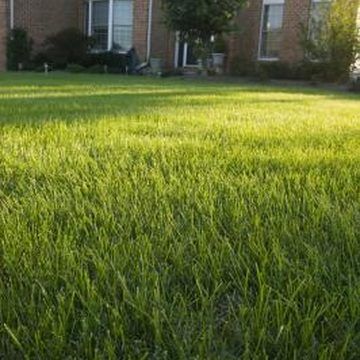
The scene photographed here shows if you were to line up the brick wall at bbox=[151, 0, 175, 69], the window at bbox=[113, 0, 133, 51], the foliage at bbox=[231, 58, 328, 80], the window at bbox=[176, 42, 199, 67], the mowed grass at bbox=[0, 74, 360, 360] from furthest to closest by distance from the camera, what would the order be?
1. the window at bbox=[113, 0, 133, 51]
2. the brick wall at bbox=[151, 0, 175, 69]
3. the window at bbox=[176, 42, 199, 67]
4. the foliage at bbox=[231, 58, 328, 80]
5. the mowed grass at bbox=[0, 74, 360, 360]

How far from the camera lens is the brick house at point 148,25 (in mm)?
17594

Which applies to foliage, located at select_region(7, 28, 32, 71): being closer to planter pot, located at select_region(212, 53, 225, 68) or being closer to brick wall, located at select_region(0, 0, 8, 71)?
brick wall, located at select_region(0, 0, 8, 71)

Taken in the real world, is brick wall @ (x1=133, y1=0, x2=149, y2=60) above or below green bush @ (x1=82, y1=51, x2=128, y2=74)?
above

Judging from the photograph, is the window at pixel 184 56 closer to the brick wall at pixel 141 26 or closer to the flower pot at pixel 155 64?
the flower pot at pixel 155 64

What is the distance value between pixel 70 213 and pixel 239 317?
897mm

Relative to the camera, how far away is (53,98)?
278 inches

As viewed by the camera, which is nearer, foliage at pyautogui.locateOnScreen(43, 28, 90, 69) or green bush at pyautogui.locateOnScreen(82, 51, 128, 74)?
green bush at pyautogui.locateOnScreen(82, 51, 128, 74)

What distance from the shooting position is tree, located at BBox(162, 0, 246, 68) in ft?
54.2

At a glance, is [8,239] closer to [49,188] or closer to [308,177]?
[49,188]

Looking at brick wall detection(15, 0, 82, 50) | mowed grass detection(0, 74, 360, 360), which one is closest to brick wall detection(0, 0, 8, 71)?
brick wall detection(15, 0, 82, 50)

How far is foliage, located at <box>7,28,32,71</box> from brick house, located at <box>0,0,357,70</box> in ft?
1.76

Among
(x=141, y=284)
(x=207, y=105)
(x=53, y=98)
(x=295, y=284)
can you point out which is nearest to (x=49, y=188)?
(x=141, y=284)

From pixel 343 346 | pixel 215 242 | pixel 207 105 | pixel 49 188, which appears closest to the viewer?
pixel 343 346

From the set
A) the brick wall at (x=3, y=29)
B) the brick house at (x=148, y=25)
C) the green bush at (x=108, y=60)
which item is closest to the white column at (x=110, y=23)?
the brick house at (x=148, y=25)
